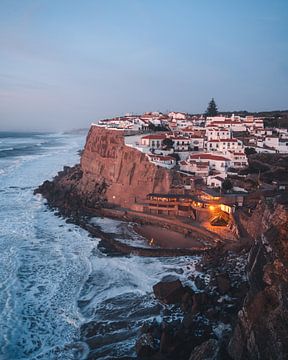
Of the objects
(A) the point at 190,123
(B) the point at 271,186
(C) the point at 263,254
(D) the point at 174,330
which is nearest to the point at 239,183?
(B) the point at 271,186

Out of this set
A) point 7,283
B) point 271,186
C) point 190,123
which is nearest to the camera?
point 7,283

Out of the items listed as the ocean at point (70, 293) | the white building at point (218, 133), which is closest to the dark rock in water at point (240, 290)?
the ocean at point (70, 293)

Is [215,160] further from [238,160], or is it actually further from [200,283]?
[200,283]

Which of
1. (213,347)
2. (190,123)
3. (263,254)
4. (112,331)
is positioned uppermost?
(190,123)

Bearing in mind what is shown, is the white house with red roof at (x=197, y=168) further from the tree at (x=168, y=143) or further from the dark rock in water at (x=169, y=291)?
the dark rock in water at (x=169, y=291)

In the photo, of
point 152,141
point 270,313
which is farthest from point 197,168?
point 270,313

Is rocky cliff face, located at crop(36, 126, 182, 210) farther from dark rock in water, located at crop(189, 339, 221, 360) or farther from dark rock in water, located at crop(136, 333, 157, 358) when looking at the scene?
dark rock in water, located at crop(189, 339, 221, 360)

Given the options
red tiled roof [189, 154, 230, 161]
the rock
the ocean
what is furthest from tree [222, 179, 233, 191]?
the rock

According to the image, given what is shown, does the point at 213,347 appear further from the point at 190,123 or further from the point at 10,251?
the point at 190,123
